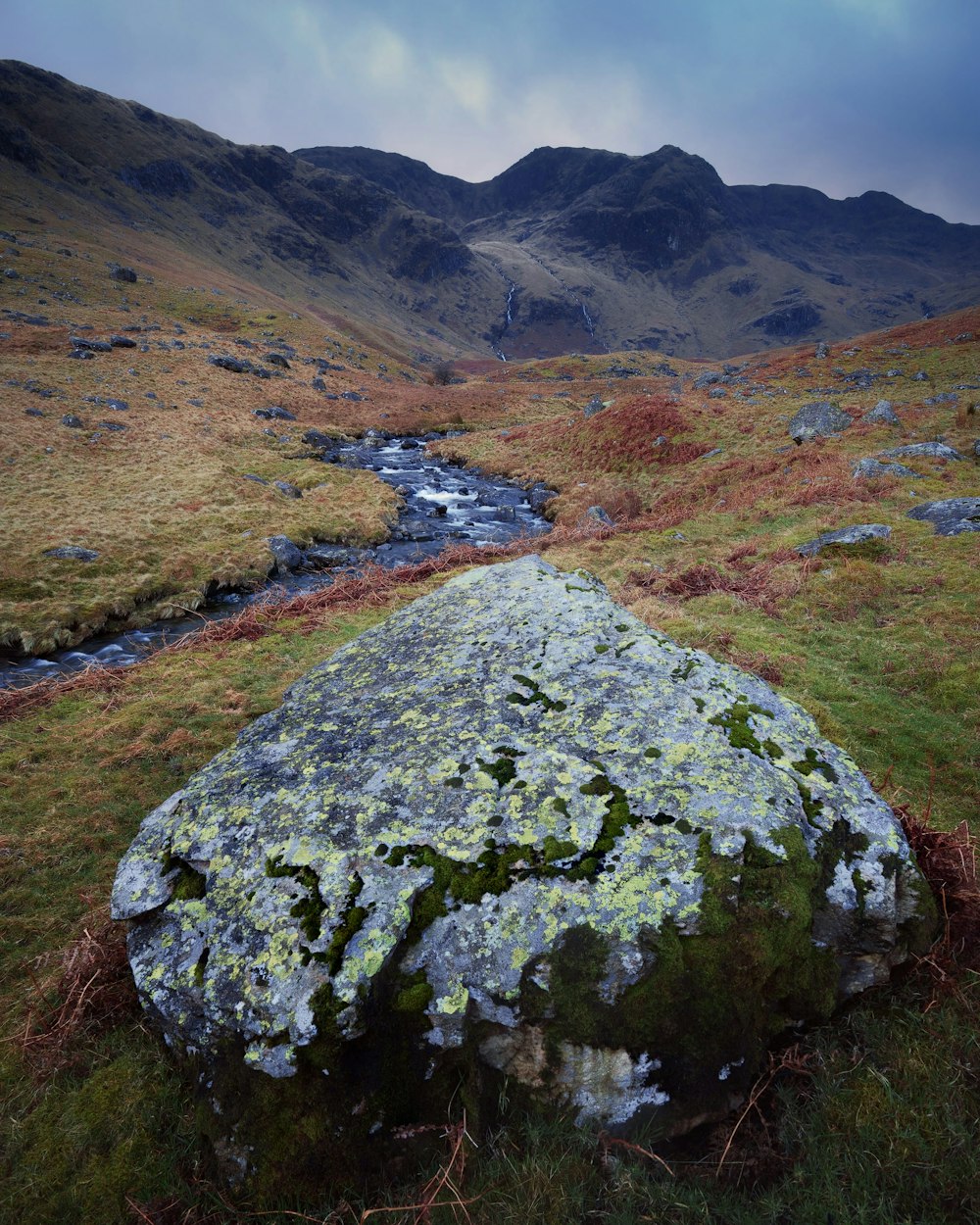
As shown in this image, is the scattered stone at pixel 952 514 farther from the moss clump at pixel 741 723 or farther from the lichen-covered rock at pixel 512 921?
the lichen-covered rock at pixel 512 921

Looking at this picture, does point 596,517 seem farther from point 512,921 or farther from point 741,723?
point 512,921

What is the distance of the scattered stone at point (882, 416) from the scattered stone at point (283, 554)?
33.1 m

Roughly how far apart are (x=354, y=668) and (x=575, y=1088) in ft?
17.5

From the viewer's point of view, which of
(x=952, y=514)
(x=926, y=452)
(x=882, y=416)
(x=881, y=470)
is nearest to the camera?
(x=952, y=514)

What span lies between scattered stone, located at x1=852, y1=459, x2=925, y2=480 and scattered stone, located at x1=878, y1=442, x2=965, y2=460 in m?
1.66

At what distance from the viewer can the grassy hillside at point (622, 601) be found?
3725 millimetres

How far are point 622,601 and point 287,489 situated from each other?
24.5 metres

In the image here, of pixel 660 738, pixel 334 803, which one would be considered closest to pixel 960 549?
pixel 660 738

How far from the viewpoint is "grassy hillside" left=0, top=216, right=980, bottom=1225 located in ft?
12.2

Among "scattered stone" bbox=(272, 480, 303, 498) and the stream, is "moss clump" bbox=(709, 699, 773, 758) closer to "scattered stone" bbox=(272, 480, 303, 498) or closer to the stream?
the stream

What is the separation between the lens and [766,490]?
27734mm

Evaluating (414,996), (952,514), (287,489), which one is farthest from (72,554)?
(952,514)

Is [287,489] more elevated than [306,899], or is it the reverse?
[306,899]

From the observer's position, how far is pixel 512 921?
4273 mm
